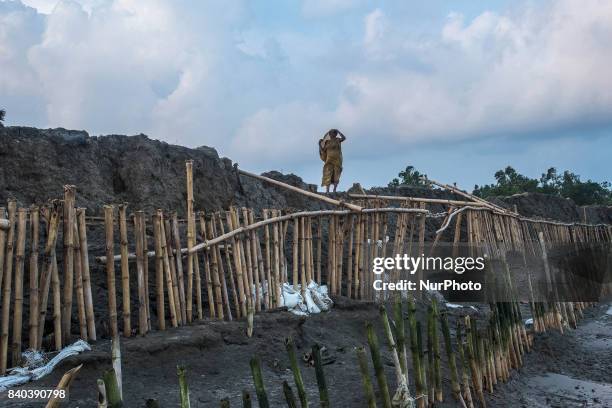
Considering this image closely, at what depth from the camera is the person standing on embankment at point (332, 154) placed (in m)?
11.0

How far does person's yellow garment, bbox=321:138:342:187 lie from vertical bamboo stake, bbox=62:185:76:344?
656cm

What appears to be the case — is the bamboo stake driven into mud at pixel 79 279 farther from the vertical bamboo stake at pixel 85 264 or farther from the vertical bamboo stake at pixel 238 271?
the vertical bamboo stake at pixel 238 271

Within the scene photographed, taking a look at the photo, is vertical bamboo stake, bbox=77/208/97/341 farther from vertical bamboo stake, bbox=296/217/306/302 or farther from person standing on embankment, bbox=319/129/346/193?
person standing on embankment, bbox=319/129/346/193

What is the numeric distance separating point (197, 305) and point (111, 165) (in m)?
3.70

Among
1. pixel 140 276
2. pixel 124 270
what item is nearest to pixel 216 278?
pixel 140 276

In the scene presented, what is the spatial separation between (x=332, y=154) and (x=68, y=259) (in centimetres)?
672

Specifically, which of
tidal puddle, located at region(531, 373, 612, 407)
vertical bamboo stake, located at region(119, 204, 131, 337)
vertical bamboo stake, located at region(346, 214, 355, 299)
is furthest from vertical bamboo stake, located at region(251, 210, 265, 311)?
tidal puddle, located at region(531, 373, 612, 407)

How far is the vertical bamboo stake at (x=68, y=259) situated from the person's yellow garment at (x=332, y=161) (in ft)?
21.5

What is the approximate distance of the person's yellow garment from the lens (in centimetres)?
1110

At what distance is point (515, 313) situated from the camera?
7578mm

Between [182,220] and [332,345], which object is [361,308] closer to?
[332,345]

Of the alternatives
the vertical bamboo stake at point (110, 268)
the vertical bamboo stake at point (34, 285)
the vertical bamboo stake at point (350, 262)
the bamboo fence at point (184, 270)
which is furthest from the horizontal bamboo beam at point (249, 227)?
the vertical bamboo stake at point (34, 285)

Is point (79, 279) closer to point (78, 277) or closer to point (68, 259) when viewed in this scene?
point (78, 277)

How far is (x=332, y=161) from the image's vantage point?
36.7ft
